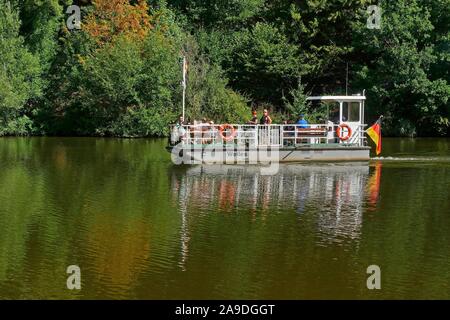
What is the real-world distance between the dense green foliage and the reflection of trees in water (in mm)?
23122

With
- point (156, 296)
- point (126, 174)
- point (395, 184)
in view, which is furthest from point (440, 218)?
point (126, 174)

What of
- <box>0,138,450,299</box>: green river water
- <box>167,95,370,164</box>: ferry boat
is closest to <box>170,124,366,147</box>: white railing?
<box>167,95,370,164</box>: ferry boat

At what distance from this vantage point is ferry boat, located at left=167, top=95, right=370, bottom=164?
33562 mm

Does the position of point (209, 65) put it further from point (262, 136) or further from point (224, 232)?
point (224, 232)

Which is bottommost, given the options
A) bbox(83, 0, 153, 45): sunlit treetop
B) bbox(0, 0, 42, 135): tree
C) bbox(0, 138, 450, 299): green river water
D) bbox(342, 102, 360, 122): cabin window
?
bbox(0, 138, 450, 299): green river water

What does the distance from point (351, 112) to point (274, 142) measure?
161 inches

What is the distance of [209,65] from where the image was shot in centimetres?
5750

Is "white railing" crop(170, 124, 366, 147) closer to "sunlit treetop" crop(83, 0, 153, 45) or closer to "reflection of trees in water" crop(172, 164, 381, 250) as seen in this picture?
"reflection of trees in water" crop(172, 164, 381, 250)

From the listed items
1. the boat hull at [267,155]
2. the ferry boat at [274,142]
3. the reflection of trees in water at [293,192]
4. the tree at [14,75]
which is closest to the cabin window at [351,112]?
the ferry boat at [274,142]

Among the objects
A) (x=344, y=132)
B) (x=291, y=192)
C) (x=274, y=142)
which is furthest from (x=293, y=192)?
(x=344, y=132)

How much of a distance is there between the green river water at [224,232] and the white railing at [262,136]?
2.10 m

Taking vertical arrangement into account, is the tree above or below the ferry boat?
above

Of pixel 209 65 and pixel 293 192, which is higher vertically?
pixel 209 65

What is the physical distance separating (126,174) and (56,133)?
30.4 metres
